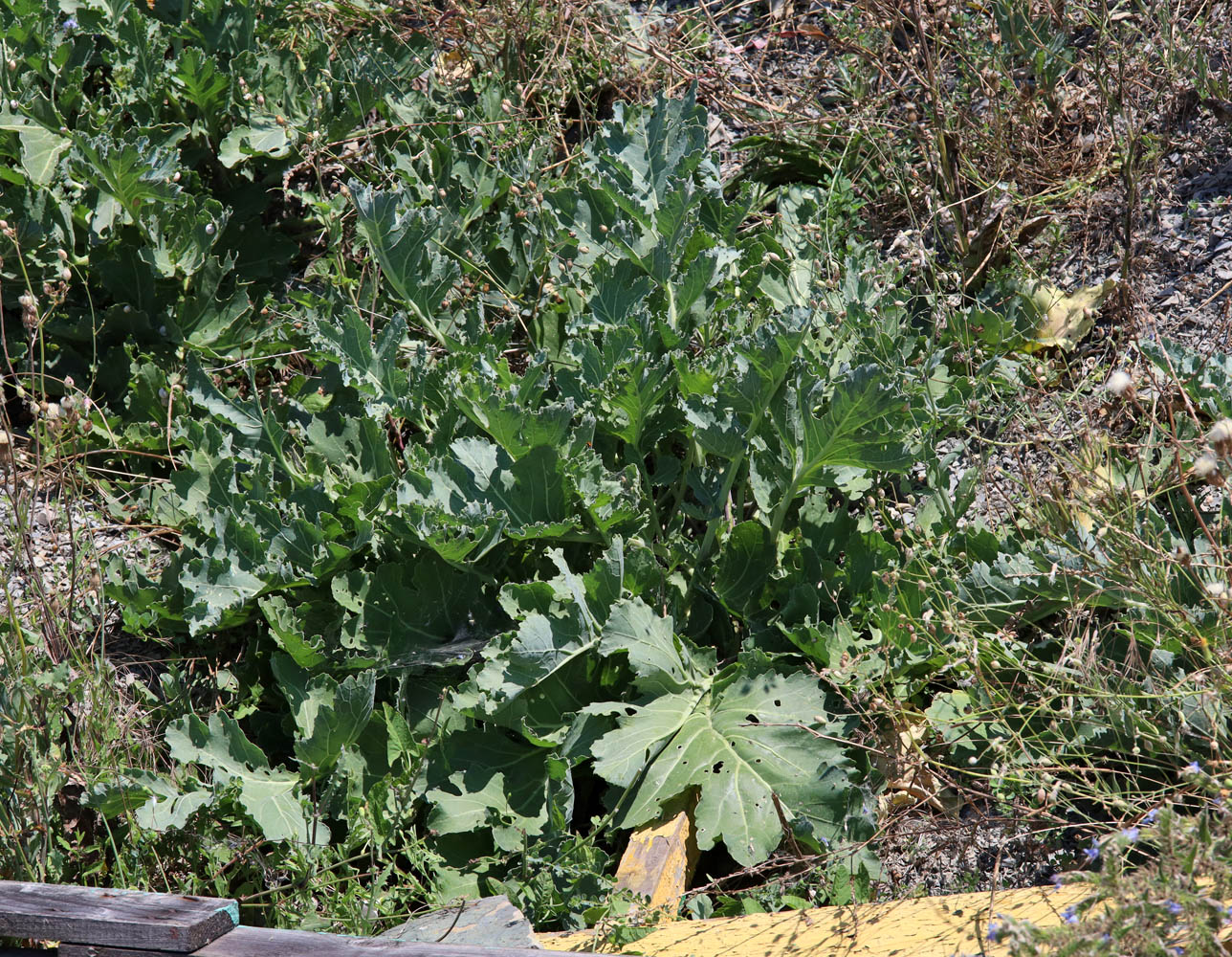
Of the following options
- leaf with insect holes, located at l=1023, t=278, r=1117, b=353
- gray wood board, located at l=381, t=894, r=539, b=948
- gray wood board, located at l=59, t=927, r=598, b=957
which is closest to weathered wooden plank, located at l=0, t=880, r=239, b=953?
gray wood board, located at l=59, t=927, r=598, b=957

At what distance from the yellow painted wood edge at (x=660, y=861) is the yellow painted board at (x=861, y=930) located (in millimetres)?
157

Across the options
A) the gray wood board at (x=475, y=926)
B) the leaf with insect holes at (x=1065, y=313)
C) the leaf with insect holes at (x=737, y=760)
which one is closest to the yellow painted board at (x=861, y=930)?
the gray wood board at (x=475, y=926)

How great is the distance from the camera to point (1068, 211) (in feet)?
13.8

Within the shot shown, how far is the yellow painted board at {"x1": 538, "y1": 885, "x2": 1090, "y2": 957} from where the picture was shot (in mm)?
2205

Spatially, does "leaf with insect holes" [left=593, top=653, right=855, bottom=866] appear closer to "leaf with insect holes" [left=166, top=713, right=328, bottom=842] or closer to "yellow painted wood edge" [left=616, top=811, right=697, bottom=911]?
"yellow painted wood edge" [left=616, top=811, right=697, bottom=911]

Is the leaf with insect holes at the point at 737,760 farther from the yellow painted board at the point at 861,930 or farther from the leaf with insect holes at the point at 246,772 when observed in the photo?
the leaf with insect holes at the point at 246,772

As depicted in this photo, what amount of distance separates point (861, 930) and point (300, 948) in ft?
3.86

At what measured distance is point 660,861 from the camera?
108 inches

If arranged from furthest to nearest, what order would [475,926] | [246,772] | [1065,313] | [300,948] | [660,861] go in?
1. [1065,313]
2. [246,772]
3. [660,861]
4. [475,926]
5. [300,948]

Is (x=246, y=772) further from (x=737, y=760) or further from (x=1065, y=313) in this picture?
(x=1065, y=313)

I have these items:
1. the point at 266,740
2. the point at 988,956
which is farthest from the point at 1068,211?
the point at 266,740

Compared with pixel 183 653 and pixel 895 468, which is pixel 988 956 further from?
pixel 183 653

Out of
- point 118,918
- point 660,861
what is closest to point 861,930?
point 660,861

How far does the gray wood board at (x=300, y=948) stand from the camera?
2.15 meters
